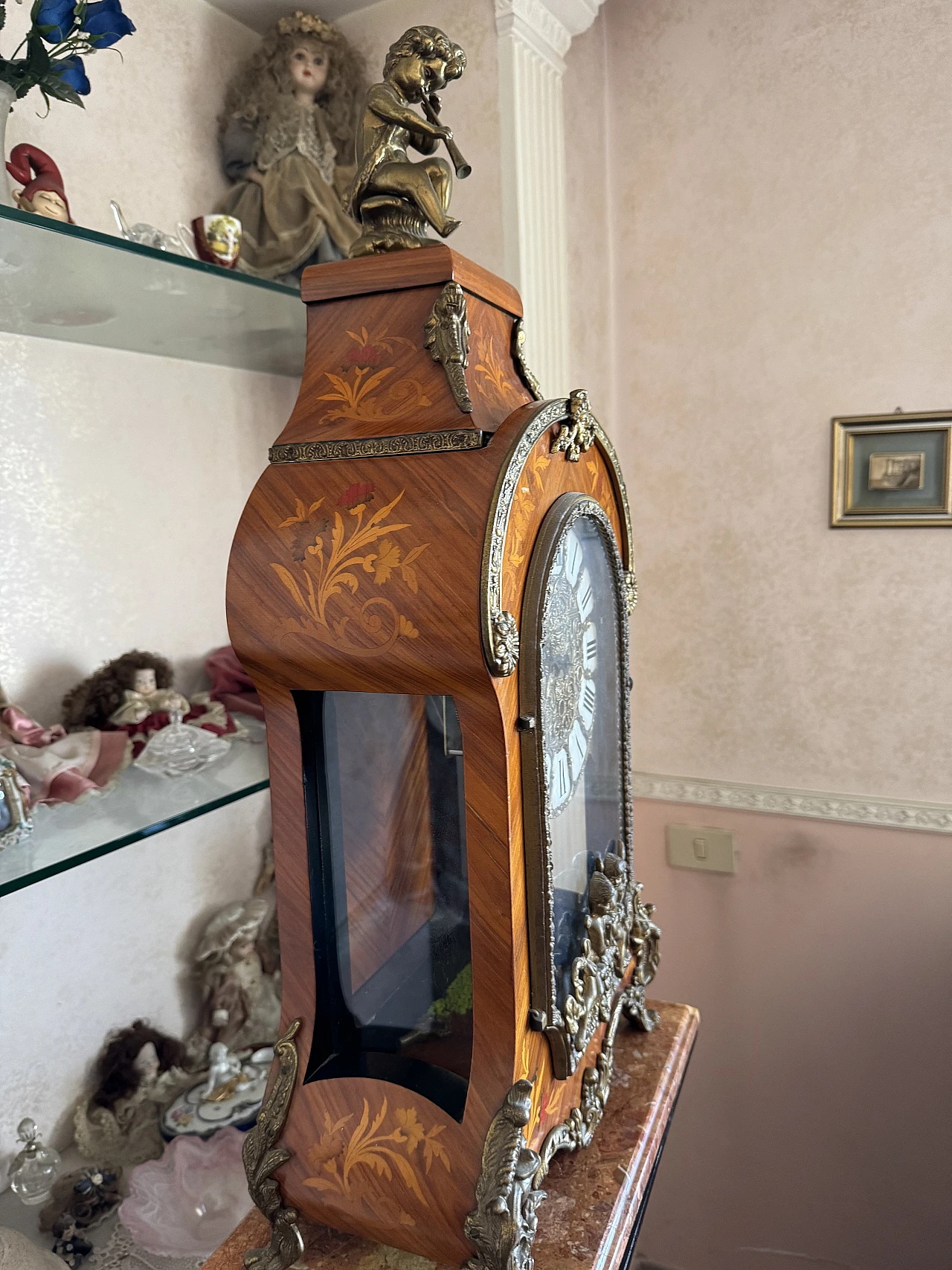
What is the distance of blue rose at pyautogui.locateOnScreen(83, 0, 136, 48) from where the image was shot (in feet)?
2.81

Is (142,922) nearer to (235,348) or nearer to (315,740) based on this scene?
(315,740)

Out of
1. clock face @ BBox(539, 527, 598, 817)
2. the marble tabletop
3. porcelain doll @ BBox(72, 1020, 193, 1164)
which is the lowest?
porcelain doll @ BBox(72, 1020, 193, 1164)

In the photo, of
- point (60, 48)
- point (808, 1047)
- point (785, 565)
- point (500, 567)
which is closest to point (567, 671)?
point (500, 567)

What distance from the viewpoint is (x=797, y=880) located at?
179 centimetres

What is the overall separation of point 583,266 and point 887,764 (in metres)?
1.14

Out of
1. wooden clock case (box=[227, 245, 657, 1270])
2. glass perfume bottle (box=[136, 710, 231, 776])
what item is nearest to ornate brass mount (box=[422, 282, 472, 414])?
wooden clock case (box=[227, 245, 657, 1270])

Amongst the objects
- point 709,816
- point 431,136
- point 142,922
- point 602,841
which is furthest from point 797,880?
point 431,136

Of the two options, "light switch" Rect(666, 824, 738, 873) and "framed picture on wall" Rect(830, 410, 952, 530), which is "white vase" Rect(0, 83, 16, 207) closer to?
"framed picture on wall" Rect(830, 410, 952, 530)

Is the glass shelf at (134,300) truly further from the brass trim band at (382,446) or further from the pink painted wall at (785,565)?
the pink painted wall at (785,565)

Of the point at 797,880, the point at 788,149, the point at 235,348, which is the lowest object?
the point at 797,880

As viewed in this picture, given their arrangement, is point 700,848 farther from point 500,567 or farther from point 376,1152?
point 500,567

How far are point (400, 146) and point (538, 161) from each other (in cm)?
70

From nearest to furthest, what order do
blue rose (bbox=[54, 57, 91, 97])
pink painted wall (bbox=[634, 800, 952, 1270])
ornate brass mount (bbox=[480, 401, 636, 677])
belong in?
ornate brass mount (bbox=[480, 401, 636, 677]) → blue rose (bbox=[54, 57, 91, 97]) → pink painted wall (bbox=[634, 800, 952, 1270])

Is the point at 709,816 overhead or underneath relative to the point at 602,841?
underneath
